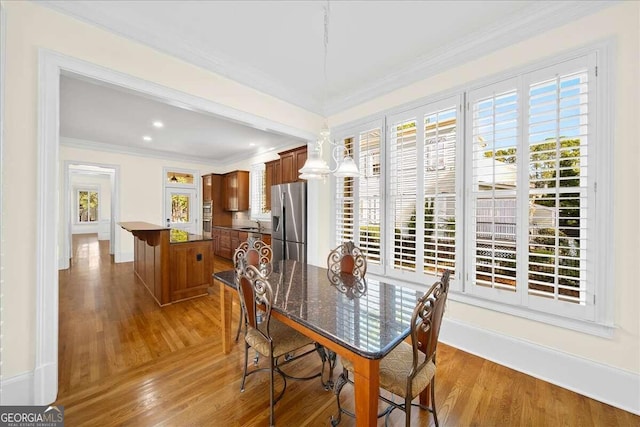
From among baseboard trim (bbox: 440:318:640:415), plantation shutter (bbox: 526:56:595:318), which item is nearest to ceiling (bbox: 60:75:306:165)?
plantation shutter (bbox: 526:56:595:318)

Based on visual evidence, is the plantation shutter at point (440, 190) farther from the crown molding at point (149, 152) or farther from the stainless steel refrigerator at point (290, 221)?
the crown molding at point (149, 152)

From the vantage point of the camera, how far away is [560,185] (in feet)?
6.49

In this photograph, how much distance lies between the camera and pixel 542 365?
2080mm

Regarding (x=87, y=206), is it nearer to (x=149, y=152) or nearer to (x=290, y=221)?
(x=149, y=152)

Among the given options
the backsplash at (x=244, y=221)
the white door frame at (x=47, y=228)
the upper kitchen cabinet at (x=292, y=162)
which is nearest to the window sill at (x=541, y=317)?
the upper kitchen cabinet at (x=292, y=162)

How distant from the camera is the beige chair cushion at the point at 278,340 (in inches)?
67.5

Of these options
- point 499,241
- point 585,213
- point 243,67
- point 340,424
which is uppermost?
point 243,67

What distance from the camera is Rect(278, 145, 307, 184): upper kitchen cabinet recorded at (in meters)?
4.46

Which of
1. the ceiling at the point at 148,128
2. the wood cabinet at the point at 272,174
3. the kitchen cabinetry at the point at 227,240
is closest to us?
the ceiling at the point at 148,128

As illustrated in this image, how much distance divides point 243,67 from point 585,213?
11.0ft

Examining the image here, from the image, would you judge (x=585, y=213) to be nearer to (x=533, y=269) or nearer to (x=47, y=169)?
(x=533, y=269)

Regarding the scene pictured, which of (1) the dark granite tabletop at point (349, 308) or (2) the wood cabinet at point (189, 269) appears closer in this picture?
(1) the dark granite tabletop at point (349, 308)

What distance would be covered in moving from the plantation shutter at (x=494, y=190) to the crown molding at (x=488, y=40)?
37 centimetres

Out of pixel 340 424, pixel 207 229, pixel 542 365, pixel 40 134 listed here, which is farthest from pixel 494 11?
pixel 207 229
